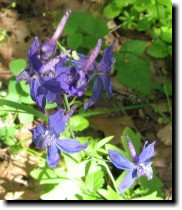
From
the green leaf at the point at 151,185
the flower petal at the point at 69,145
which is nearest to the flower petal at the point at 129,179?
the flower petal at the point at 69,145

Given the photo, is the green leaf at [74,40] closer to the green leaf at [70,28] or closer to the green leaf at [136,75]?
the green leaf at [70,28]

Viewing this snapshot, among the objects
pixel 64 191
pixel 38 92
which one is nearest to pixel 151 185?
pixel 64 191

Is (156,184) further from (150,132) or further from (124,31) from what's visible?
(124,31)

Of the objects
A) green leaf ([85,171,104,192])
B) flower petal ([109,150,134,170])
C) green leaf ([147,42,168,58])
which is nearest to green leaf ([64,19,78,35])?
green leaf ([147,42,168,58])

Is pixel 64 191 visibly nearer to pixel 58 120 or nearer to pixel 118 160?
pixel 118 160

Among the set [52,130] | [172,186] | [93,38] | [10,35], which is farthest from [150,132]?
[52,130]

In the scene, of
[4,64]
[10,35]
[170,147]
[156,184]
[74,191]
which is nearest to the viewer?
[74,191]
